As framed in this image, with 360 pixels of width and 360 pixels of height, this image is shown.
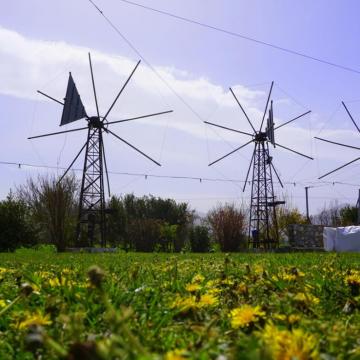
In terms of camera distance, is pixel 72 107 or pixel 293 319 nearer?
pixel 293 319

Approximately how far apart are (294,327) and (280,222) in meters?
30.6

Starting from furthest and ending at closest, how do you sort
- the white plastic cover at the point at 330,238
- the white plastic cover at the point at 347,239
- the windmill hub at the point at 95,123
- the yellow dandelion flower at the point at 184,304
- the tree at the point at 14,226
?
the windmill hub at the point at 95,123
the white plastic cover at the point at 330,238
the white plastic cover at the point at 347,239
the tree at the point at 14,226
the yellow dandelion flower at the point at 184,304

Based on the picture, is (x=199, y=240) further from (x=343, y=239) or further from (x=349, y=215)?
(x=349, y=215)

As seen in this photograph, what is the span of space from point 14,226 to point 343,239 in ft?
35.4

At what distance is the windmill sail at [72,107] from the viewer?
21250mm

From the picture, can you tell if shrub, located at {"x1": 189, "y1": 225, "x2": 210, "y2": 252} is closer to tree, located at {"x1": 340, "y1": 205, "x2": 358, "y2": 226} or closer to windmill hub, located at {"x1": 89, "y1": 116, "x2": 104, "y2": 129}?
windmill hub, located at {"x1": 89, "y1": 116, "x2": 104, "y2": 129}

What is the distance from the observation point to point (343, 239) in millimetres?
18344

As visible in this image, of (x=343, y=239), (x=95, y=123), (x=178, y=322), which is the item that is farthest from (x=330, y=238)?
(x=178, y=322)

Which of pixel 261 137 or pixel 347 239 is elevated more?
pixel 261 137

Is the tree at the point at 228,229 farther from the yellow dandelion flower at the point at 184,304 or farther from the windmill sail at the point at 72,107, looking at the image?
the yellow dandelion flower at the point at 184,304

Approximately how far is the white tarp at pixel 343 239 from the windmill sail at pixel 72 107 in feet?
34.2

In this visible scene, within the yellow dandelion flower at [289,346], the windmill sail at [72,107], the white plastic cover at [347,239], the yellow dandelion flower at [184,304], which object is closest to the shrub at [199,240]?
the white plastic cover at [347,239]

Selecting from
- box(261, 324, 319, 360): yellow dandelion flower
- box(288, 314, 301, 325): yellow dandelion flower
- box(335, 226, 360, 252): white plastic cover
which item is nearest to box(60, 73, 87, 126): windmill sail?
box(335, 226, 360, 252): white plastic cover

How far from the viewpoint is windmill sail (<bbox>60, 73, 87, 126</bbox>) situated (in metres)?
21.2
